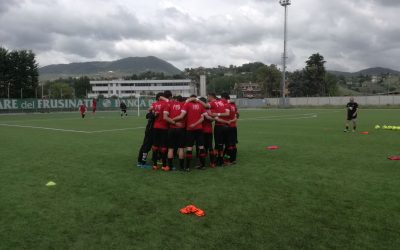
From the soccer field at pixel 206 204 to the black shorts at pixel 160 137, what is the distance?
2.84ft

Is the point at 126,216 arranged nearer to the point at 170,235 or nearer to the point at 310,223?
the point at 170,235

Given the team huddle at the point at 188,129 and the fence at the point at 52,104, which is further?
the fence at the point at 52,104

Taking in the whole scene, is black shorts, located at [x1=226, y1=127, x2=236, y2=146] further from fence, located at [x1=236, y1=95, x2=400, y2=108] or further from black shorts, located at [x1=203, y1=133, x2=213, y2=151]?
fence, located at [x1=236, y1=95, x2=400, y2=108]

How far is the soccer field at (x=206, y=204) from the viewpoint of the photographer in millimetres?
4883

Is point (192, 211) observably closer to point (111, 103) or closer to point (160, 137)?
point (160, 137)

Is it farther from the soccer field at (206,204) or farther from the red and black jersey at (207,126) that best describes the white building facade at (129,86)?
the soccer field at (206,204)

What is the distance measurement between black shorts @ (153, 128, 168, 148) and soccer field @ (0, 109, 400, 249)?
0.87m

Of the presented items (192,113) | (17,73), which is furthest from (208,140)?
(17,73)

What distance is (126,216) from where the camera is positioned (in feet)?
19.1

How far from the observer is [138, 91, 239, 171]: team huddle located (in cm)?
934

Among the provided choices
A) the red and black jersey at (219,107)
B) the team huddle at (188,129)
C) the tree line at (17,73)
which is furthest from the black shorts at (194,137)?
the tree line at (17,73)

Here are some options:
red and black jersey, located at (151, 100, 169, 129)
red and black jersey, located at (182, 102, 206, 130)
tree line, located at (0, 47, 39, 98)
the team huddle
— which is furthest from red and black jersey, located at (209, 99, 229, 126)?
tree line, located at (0, 47, 39, 98)

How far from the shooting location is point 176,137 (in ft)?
31.1

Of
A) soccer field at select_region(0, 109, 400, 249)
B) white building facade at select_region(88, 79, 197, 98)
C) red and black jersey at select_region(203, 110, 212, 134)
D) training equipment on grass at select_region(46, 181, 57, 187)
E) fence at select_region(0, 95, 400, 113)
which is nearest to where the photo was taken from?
soccer field at select_region(0, 109, 400, 249)
